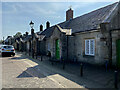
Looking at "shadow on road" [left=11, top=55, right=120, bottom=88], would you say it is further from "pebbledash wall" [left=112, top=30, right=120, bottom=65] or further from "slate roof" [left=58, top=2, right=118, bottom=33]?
"slate roof" [left=58, top=2, right=118, bottom=33]

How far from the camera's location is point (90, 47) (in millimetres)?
10375

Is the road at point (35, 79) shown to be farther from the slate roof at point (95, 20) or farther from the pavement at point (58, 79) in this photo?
the slate roof at point (95, 20)

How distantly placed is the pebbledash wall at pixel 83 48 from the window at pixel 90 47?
319 mm

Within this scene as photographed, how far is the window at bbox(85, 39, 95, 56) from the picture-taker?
10.0 metres

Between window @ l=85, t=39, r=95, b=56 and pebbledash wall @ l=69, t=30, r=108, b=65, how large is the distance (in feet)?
1.05

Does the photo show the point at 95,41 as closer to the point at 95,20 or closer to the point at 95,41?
the point at 95,41

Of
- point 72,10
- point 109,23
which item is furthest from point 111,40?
point 72,10

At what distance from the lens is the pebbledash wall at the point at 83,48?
29.2 ft

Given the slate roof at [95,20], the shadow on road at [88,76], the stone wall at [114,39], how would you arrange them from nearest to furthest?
1. the shadow on road at [88,76]
2. the stone wall at [114,39]
3. the slate roof at [95,20]

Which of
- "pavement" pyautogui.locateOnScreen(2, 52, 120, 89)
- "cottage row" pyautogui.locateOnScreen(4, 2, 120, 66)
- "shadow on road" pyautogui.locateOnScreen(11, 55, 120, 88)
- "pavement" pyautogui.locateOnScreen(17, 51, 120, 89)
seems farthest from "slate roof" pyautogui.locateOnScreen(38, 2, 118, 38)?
"pavement" pyautogui.locateOnScreen(2, 52, 120, 89)

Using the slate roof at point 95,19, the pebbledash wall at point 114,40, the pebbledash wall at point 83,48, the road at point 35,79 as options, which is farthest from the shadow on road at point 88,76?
the slate roof at point 95,19

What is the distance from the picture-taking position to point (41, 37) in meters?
20.4

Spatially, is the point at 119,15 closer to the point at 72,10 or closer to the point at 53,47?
the point at 53,47

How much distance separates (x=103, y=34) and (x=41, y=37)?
13.9 m
